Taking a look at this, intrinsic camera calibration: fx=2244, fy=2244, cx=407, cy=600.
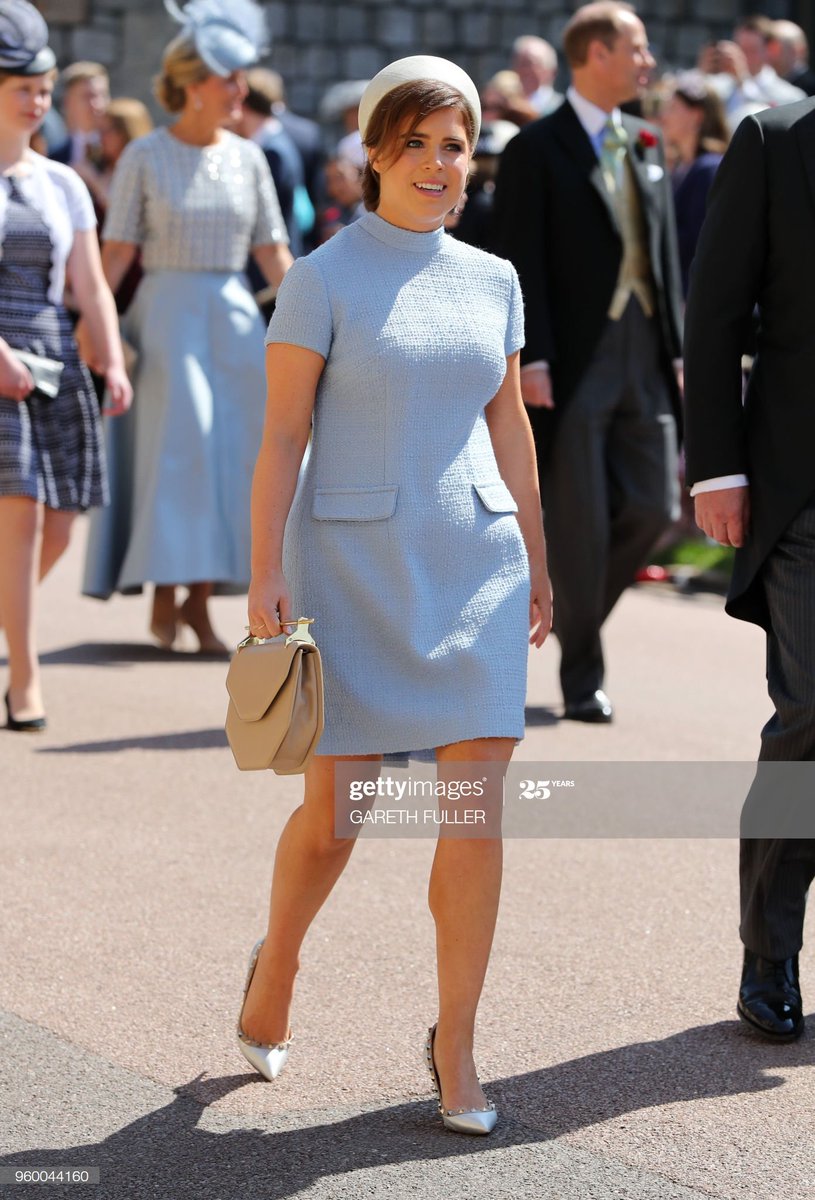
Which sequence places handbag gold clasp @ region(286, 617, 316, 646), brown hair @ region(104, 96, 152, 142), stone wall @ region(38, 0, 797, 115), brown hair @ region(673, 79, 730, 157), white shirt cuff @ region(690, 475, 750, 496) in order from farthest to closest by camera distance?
stone wall @ region(38, 0, 797, 115) → brown hair @ region(104, 96, 152, 142) → brown hair @ region(673, 79, 730, 157) → white shirt cuff @ region(690, 475, 750, 496) → handbag gold clasp @ region(286, 617, 316, 646)

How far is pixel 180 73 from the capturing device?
26.5 ft

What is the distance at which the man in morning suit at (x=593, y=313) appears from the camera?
729 centimetres

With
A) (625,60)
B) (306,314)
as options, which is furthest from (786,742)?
(625,60)

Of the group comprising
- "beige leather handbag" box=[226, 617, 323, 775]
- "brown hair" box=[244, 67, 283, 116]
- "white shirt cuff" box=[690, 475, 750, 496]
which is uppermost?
"brown hair" box=[244, 67, 283, 116]

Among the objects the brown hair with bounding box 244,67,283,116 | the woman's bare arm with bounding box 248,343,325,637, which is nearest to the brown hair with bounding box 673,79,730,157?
the brown hair with bounding box 244,67,283,116

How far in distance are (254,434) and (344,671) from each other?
490 centimetres

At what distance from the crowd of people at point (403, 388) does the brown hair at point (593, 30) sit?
0.01 m

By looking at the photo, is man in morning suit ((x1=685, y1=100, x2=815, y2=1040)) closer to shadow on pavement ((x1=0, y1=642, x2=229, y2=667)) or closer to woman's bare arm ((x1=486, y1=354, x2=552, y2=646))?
woman's bare arm ((x1=486, y1=354, x2=552, y2=646))

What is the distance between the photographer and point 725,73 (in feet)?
45.7

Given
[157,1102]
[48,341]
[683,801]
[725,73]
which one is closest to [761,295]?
[157,1102]

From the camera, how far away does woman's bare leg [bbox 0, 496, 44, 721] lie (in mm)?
6711

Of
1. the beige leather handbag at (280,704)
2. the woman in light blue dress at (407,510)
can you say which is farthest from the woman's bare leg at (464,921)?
the beige leather handbag at (280,704)

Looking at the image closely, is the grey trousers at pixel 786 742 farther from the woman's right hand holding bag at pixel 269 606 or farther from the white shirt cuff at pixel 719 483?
the woman's right hand holding bag at pixel 269 606

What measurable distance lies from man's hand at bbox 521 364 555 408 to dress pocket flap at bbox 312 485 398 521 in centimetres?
349
